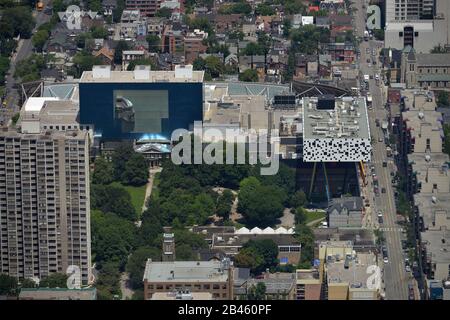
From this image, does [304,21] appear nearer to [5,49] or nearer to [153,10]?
[153,10]

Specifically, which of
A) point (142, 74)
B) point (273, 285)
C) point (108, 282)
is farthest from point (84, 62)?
point (273, 285)

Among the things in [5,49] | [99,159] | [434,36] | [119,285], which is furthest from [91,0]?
[119,285]

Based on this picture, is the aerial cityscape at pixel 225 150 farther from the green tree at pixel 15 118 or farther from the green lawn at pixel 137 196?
the green tree at pixel 15 118

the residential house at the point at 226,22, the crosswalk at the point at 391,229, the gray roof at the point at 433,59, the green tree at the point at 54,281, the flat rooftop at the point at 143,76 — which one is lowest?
the crosswalk at the point at 391,229

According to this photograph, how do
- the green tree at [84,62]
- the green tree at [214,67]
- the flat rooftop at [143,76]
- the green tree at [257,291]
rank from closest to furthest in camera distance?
the green tree at [257,291] → the flat rooftop at [143,76] → the green tree at [214,67] → the green tree at [84,62]

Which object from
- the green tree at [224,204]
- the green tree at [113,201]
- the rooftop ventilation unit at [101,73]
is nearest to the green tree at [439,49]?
the rooftop ventilation unit at [101,73]

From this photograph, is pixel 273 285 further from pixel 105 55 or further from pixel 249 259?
pixel 105 55

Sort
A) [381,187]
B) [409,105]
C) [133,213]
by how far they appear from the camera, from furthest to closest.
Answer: [409,105], [381,187], [133,213]
